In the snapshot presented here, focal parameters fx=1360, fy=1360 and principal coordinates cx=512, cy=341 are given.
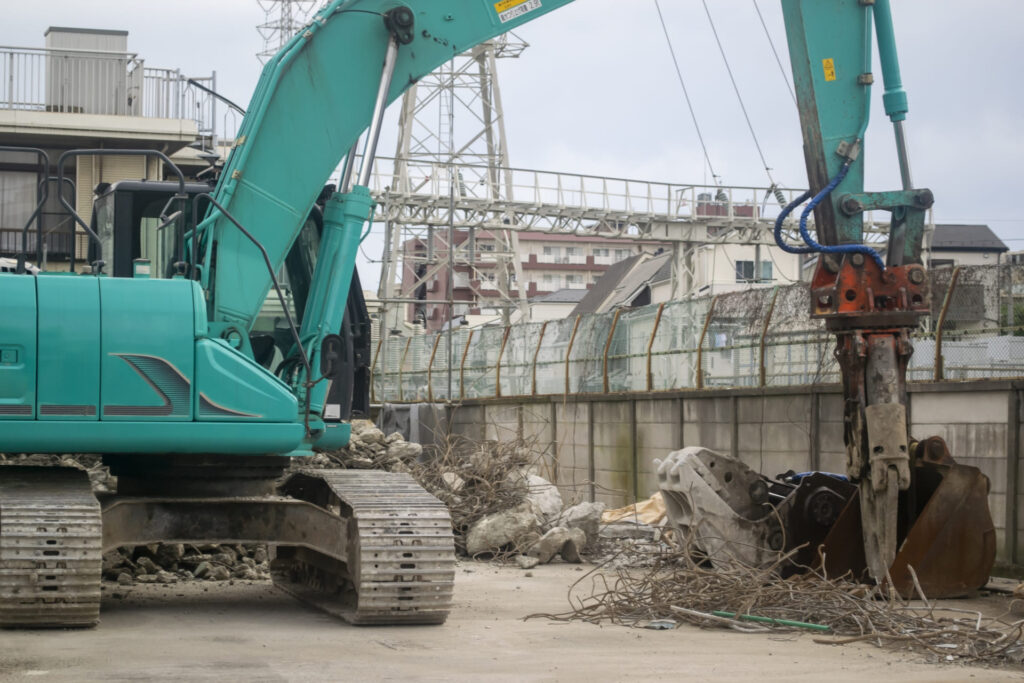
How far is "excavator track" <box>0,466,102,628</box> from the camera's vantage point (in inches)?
324

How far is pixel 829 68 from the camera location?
10852mm

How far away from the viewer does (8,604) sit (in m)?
8.23

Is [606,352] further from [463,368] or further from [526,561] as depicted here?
[526,561]

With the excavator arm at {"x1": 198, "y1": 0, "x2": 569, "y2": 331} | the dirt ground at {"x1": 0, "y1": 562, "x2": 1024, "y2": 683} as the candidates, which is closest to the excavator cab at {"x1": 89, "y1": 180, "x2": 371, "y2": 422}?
the excavator arm at {"x1": 198, "y1": 0, "x2": 569, "y2": 331}

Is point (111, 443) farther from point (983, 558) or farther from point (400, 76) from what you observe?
point (983, 558)

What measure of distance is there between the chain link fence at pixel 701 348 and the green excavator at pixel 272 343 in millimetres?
3664

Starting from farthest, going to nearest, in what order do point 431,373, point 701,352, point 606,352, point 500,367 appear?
point 431,373, point 500,367, point 606,352, point 701,352

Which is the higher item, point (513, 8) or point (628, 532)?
point (513, 8)

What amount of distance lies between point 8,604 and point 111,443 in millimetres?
1138

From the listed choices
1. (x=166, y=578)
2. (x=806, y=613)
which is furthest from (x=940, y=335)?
(x=166, y=578)

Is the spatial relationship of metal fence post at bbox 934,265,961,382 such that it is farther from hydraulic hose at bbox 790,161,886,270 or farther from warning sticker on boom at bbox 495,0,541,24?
warning sticker on boom at bbox 495,0,541,24

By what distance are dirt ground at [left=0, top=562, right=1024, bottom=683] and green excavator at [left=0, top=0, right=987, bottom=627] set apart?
0.41 meters

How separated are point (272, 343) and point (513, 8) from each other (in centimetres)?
288

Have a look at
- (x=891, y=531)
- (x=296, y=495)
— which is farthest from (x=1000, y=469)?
(x=296, y=495)
